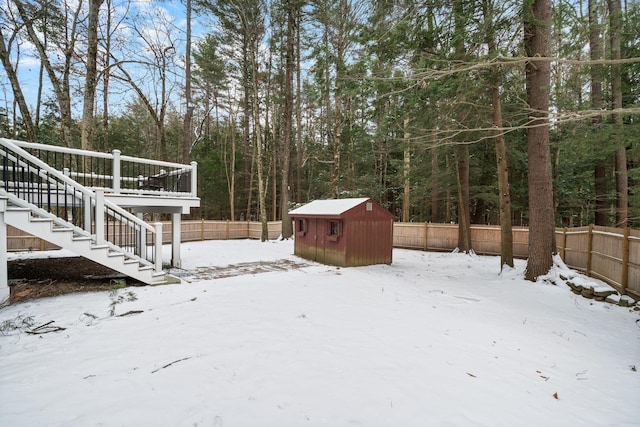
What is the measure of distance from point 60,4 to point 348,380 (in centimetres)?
1611

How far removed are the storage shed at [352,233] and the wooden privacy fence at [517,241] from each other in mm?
4810

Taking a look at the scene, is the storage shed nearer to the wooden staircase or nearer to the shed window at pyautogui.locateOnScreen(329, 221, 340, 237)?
the shed window at pyautogui.locateOnScreen(329, 221, 340, 237)

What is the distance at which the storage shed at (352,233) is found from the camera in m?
8.56

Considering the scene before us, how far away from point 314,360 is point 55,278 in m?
6.48

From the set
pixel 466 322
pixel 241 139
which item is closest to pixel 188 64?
pixel 241 139

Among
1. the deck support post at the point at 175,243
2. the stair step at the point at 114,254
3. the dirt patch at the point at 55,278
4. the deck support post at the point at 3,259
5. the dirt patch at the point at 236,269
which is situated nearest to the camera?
the deck support post at the point at 3,259

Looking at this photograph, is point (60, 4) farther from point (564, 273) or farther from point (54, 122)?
point (564, 273)

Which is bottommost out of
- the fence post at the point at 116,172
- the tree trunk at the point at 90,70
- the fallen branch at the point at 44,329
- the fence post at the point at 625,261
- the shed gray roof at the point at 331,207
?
the fallen branch at the point at 44,329

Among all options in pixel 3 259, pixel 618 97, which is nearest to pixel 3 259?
pixel 3 259

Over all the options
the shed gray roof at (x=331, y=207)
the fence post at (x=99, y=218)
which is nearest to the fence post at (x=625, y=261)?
the shed gray roof at (x=331, y=207)

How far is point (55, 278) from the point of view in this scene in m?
6.34

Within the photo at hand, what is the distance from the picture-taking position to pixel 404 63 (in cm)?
722

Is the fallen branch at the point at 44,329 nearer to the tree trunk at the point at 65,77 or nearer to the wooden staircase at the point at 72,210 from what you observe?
the wooden staircase at the point at 72,210

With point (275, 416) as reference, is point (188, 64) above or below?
above
